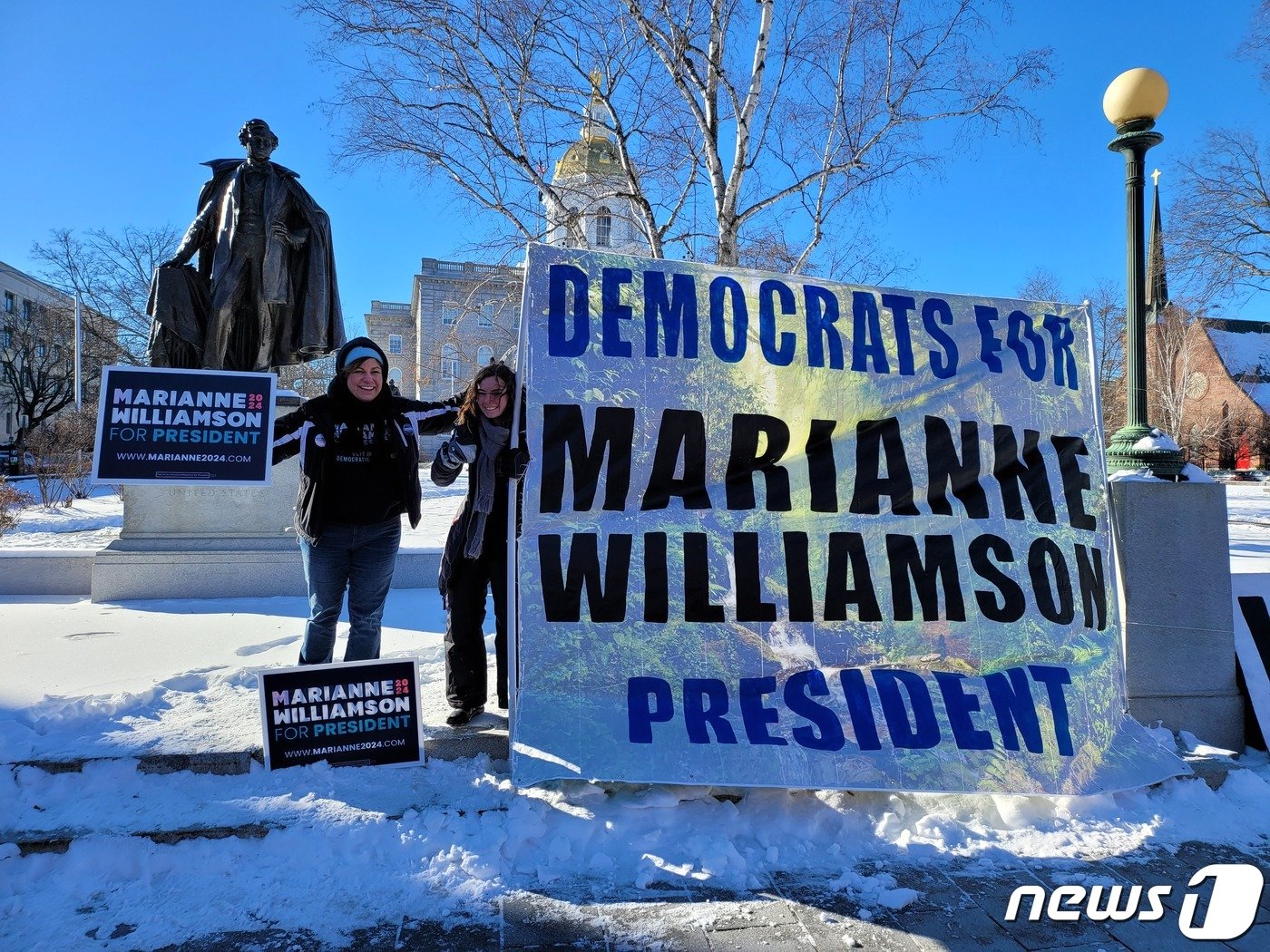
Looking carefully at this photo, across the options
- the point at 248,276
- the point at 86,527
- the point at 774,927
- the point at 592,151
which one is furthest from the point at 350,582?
the point at 86,527

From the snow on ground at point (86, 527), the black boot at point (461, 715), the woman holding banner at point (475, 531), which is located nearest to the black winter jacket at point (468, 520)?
the woman holding banner at point (475, 531)

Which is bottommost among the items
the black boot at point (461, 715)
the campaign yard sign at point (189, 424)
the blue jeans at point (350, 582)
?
the black boot at point (461, 715)

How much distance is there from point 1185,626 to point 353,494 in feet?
14.8

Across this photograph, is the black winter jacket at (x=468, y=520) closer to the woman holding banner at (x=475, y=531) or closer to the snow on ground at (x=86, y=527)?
the woman holding banner at (x=475, y=531)

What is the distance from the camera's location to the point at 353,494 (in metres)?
3.46

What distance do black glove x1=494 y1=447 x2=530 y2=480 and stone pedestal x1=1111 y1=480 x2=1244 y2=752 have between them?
3386 millimetres

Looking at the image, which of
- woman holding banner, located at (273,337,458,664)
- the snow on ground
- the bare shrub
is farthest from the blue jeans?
the bare shrub

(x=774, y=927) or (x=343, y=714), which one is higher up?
(x=343, y=714)

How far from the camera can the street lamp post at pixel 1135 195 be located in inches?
176

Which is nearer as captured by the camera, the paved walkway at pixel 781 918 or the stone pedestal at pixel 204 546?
the paved walkway at pixel 781 918

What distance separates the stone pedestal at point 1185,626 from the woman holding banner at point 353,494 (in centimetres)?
398

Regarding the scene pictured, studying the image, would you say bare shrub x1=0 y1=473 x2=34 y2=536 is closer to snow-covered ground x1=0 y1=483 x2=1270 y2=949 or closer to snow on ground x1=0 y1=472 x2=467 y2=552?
snow on ground x1=0 y1=472 x2=467 y2=552

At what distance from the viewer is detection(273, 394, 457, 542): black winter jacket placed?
3.40 meters

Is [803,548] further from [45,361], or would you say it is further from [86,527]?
[45,361]
